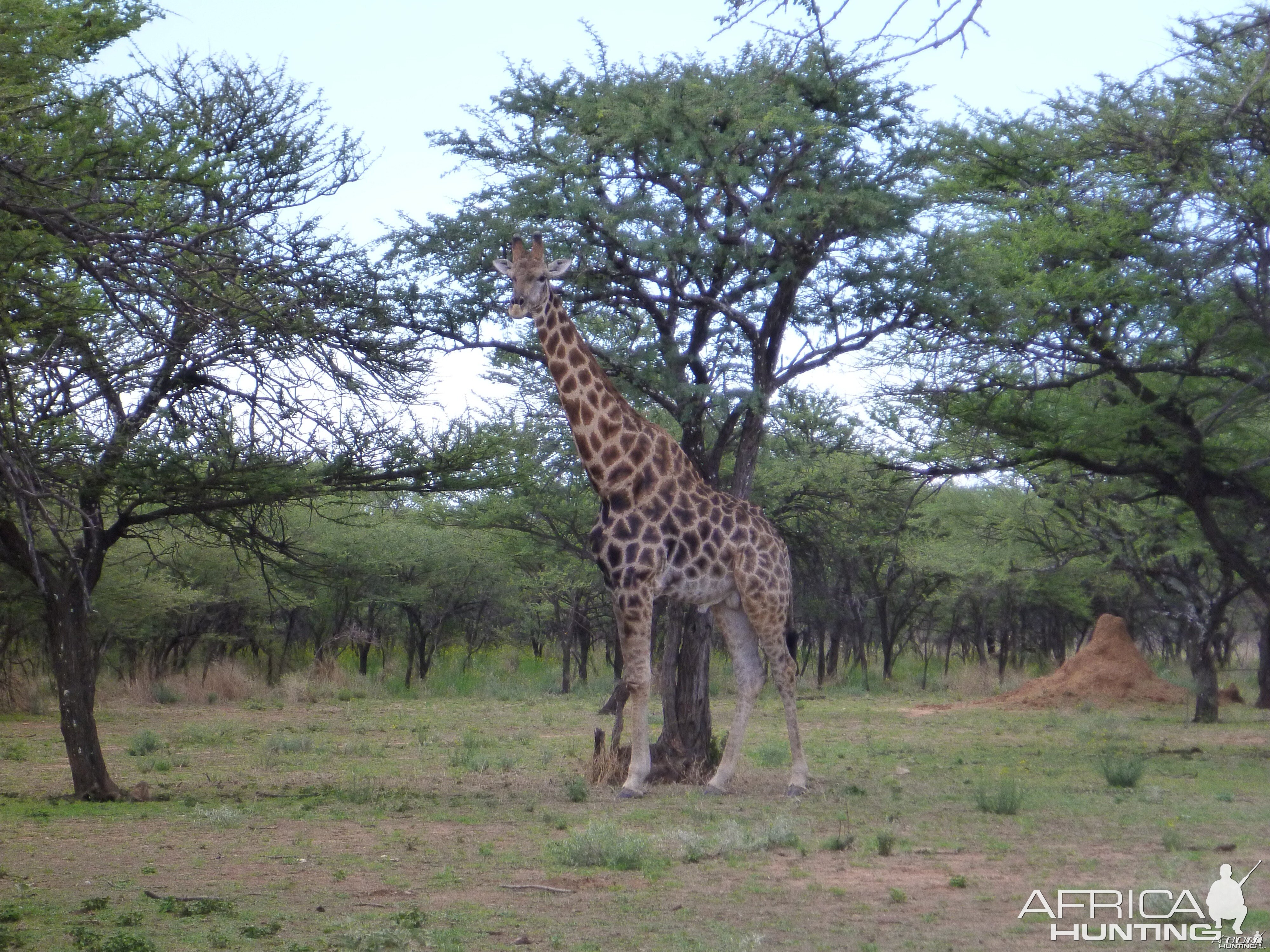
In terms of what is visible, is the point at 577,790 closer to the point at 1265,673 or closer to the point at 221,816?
the point at 221,816

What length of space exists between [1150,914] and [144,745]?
45.8 feet

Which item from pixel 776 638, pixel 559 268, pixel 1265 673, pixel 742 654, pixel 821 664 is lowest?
pixel 821 664

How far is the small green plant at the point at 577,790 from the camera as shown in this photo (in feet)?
38.1

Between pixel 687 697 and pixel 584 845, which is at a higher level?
pixel 687 697

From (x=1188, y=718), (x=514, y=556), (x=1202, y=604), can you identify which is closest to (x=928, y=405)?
(x=1188, y=718)

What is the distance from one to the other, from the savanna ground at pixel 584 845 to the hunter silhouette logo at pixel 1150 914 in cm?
14

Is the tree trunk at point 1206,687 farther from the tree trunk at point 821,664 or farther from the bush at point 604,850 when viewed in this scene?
the bush at point 604,850

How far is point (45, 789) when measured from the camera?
13.1 metres

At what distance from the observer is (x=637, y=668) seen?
11.9 metres

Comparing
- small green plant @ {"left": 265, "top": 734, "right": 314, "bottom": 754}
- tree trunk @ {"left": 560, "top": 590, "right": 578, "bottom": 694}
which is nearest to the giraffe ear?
small green plant @ {"left": 265, "top": 734, "right": 314, "bottom": 754}

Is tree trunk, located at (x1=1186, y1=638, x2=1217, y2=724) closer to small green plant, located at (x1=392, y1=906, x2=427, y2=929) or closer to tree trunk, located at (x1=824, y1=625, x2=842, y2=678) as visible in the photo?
tree trunk, located at (x1=824, y1=625, x2=842, y2=678)

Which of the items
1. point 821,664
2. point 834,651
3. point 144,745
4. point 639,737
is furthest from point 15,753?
point 834,651

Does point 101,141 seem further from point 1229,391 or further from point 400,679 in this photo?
point 400,679

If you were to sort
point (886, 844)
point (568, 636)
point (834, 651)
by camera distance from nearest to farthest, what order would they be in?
point (886, 844)
point (568, 636)
point (834, 651)
